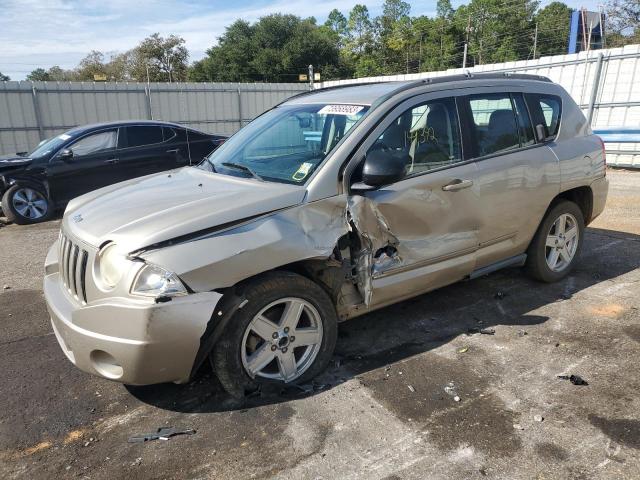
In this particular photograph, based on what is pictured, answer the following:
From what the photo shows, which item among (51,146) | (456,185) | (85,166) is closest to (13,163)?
(51,146)

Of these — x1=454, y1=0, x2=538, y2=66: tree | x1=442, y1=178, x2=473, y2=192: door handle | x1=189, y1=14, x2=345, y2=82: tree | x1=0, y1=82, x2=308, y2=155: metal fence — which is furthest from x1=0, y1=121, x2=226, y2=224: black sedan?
x1=454, y1=0, x2=538, y2=66: tree

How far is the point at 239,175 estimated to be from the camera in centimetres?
369

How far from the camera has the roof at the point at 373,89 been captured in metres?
3.78

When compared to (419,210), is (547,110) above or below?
above

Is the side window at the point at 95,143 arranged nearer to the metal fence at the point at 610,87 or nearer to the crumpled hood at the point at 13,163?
the crumpled hood at the point at 13,163

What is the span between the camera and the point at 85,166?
9039mm

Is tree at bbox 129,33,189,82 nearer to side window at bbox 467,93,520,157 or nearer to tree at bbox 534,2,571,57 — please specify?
tree at bbox 534,2,571,57

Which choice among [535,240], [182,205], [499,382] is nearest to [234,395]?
[182,205]

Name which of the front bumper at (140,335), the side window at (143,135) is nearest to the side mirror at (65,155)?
the side window at (143,135)

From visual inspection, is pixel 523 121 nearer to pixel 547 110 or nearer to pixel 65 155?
pixel 547 110

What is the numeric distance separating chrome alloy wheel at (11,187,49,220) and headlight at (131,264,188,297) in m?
7.39

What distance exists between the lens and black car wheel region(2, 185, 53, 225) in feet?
28.5

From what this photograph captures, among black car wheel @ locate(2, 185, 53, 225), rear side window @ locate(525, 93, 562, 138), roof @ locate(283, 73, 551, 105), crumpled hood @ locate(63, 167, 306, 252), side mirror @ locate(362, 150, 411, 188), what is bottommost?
black car wheel @ locate(2, 185, 53, 225)

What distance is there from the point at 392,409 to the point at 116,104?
15621 mm
